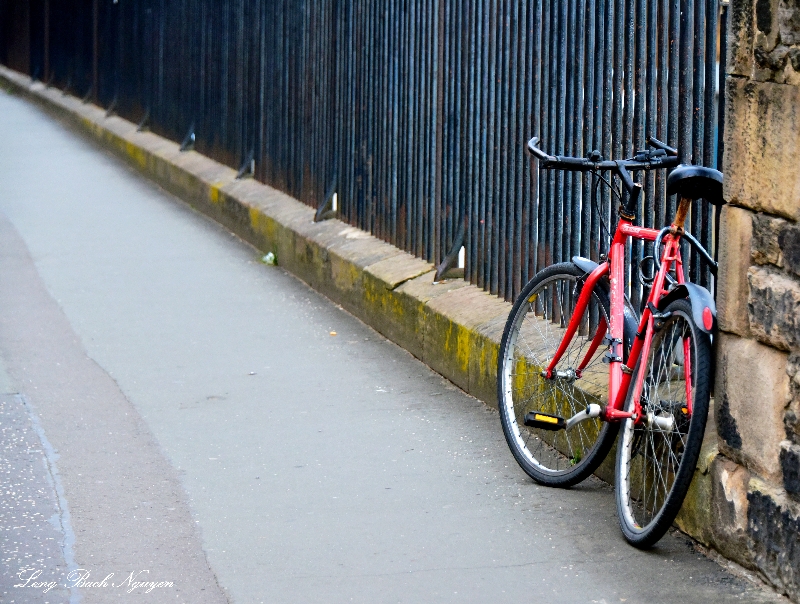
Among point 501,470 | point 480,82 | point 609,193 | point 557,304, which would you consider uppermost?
point 480,82

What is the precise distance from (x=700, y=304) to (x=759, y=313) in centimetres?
23

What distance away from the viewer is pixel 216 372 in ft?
22.2

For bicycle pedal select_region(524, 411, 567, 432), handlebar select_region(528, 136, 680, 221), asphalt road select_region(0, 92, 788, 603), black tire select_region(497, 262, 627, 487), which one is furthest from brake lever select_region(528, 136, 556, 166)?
asphalt road select_region(0, 92, 788, 603)

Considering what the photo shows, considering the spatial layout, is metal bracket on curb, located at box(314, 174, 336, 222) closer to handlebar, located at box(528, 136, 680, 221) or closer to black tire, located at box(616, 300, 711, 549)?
handlebar, located at box(528, 136, 680, 221)

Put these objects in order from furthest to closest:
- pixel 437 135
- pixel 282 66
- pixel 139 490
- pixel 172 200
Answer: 1. pixel 172 200
2. pixel 282 66
3. pixel 437 135
4. pixel 139 490

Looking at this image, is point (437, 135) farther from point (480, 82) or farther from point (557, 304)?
point (557, 304)

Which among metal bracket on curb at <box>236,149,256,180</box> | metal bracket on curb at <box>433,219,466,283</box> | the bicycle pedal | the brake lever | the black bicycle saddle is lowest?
the bicycle pedal

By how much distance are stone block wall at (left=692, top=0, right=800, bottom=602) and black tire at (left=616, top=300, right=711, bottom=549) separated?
4.7 inches

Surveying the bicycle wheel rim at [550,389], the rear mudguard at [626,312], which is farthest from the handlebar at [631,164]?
Answer: the bicycle wheel rim at [550,389]

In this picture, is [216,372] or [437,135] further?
[437,135]

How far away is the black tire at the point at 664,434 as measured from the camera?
13.5 feet

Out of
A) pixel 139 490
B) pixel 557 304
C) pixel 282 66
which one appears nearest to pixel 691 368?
pixel 557 304

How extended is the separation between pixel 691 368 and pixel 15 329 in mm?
4481

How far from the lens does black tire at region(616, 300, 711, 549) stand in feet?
13.5
